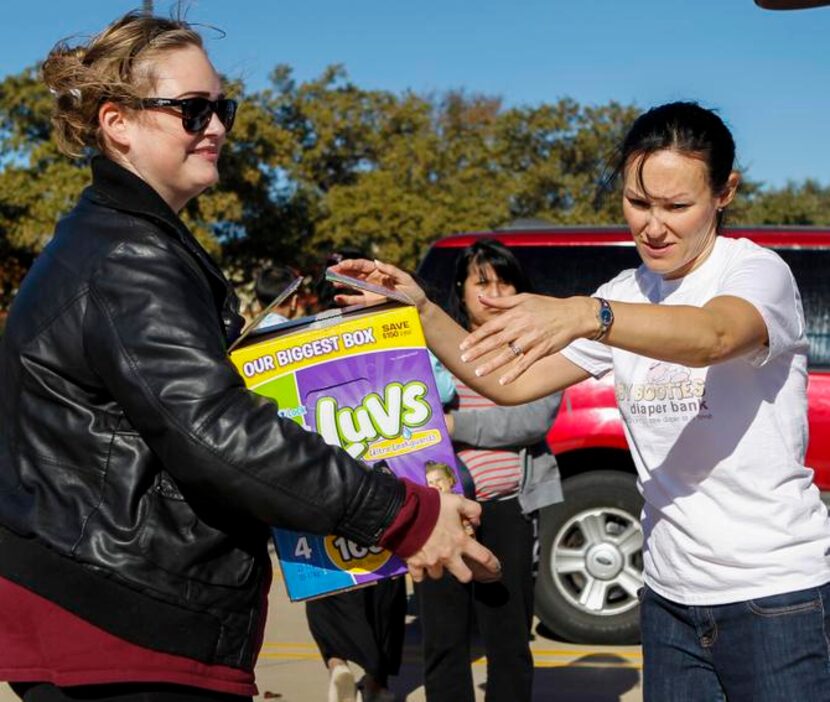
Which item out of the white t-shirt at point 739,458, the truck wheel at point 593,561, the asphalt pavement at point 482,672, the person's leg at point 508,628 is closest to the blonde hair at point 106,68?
the white t-shirt at point 739,458

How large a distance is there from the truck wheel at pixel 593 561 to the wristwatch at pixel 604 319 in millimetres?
4465

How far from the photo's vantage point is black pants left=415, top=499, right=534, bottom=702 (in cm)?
470

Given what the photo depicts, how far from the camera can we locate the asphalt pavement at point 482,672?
596 centimetres

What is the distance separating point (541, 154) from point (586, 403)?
3106 centimetres

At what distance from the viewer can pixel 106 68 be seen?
97.7 inches

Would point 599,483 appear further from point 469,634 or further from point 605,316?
point 605,316

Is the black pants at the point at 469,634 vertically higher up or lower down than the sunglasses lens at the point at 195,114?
lower down

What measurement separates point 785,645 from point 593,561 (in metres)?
4.10

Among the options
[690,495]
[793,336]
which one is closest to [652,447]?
[690,495]

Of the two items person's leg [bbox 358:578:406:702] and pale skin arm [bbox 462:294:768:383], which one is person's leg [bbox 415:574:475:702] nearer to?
person's leg [bbox 358:578:406:702]

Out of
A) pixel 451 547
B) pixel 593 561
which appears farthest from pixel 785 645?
pixel 593 561

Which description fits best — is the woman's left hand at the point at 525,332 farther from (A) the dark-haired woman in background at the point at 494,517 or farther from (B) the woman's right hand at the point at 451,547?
(A) the dark-haired woman in background at the point at 494,517

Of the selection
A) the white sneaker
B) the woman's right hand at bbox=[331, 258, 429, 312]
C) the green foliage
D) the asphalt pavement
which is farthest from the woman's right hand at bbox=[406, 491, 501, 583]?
the green foliage

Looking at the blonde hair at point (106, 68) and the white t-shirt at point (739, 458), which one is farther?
the white t-shirt at point (739, 458)
